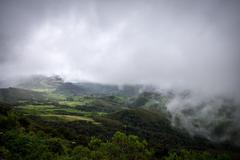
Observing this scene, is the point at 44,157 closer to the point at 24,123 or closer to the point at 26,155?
the point at 26,155

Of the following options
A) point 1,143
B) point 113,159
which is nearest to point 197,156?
point 113,159

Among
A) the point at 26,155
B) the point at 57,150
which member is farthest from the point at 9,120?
the point at 26,155

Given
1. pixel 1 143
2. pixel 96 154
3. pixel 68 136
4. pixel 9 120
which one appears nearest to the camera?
pixel 1 143

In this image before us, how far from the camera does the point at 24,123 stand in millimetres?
159000

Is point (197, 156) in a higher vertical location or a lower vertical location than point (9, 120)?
lower

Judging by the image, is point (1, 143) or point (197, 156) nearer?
point (1, 143)

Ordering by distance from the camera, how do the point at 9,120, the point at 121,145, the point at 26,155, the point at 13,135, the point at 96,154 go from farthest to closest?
the point at 9,120, the point at 121,145, the point at 96,154, the point at 13,135, the point at 26,155

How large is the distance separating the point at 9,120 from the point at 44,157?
7458cm

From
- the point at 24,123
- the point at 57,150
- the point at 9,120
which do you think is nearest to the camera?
the point at 57,150

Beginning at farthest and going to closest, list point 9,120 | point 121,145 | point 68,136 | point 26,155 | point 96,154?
point 68,136
point 9,120
point 121,145
point 96,154
point 26,155

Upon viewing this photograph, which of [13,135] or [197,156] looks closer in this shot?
[13,135]

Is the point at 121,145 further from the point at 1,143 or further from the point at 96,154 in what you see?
the point at 1,143

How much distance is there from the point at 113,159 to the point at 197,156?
5907 centimetres

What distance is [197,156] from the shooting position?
5133 inches
